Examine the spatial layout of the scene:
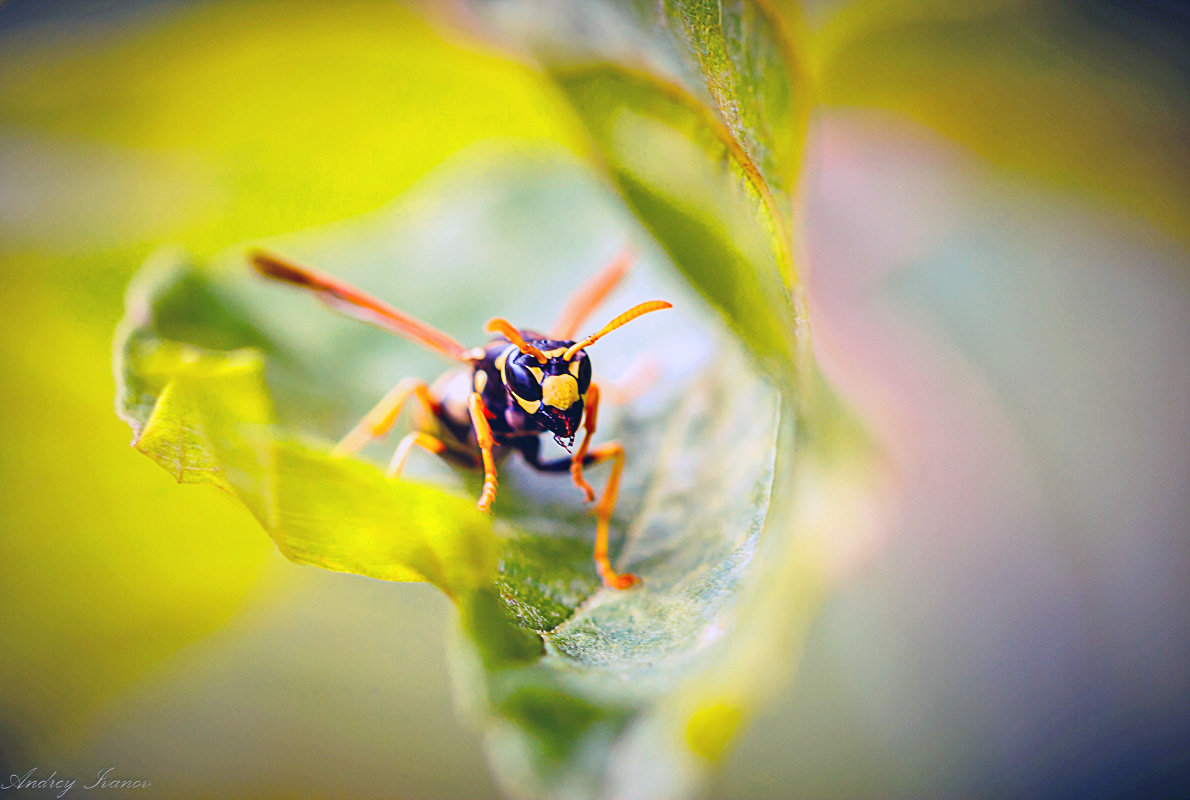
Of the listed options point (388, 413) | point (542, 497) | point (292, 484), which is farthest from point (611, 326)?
point (292, 484)

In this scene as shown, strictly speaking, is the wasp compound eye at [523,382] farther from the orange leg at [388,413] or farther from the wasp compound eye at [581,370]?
the orange leg at [388,413]

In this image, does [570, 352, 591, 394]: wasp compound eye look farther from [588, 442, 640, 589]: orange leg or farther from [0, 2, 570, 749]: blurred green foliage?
[0, 2, 570, 749]: blurred green foliage

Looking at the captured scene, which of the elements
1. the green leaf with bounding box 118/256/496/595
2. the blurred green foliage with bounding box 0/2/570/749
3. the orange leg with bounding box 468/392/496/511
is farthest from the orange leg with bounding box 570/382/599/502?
the blurred green foliage with bounding box 0/2/570/749

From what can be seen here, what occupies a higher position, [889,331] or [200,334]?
[889,331]

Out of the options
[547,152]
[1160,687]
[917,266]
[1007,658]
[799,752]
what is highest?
[917,266]

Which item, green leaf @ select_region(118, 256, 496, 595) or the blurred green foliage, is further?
the blurred green foliage

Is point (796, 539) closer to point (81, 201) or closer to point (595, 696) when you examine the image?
point (595, 696)

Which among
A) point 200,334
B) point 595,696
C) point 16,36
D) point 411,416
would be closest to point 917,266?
point 411,416
